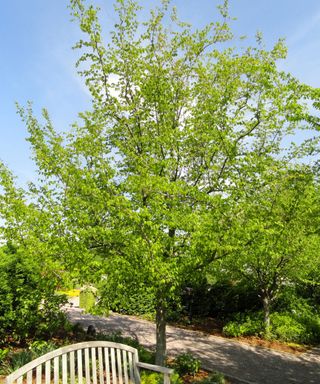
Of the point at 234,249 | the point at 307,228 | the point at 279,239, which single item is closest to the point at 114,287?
the point at 234,249

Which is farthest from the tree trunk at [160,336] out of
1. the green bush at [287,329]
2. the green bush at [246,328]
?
the green bush at [287,329]

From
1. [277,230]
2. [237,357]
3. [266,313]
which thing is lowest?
→ [237,357]

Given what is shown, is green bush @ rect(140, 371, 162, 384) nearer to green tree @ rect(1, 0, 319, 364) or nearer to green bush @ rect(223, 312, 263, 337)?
green tree @ rect(1, 0, 319, 364)

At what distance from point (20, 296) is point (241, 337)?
8613mm

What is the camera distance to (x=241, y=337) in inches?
518

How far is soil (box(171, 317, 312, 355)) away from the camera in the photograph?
39.2 ft

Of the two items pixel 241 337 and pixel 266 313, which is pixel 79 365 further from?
pixel 266 313

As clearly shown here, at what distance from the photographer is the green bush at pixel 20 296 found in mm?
8039

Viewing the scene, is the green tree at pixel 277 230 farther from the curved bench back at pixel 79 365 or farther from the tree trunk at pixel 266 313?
the curved bench back at pixel 79 365

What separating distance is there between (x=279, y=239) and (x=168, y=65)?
4.65 meters

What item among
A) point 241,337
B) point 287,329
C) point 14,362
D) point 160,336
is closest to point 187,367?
point 160,336

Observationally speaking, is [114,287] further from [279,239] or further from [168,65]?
[168,65]

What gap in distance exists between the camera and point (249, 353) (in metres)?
11.0

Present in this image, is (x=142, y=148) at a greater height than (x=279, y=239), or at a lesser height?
greater
